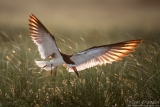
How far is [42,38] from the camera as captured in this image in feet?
18.1

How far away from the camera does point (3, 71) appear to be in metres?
7.07

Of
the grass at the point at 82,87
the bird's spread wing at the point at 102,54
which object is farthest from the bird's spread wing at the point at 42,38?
the grass at the point at 82,87

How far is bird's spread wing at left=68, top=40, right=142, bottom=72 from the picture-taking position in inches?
207

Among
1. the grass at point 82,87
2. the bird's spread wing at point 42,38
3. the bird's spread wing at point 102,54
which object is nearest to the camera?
the bird's spread wing at point 102,54

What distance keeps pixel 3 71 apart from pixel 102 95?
7.54 feet

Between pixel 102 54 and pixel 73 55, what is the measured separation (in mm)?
447

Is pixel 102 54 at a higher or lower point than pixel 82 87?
higher

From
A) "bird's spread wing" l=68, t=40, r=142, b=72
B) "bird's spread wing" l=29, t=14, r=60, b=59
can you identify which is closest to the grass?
"bird's spread wing" l=68, t=40, r=142, b=72

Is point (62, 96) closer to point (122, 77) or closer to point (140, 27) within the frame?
point (122, 77)

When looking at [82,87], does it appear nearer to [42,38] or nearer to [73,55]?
[73,55]

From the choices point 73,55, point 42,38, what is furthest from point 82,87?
point 42,38

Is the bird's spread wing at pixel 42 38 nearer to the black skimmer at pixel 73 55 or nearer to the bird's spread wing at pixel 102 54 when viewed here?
the black skimmer at pixel 73 55

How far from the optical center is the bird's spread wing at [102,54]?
5270mm

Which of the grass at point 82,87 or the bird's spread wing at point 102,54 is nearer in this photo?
the bird's spread wing at point 102,54
